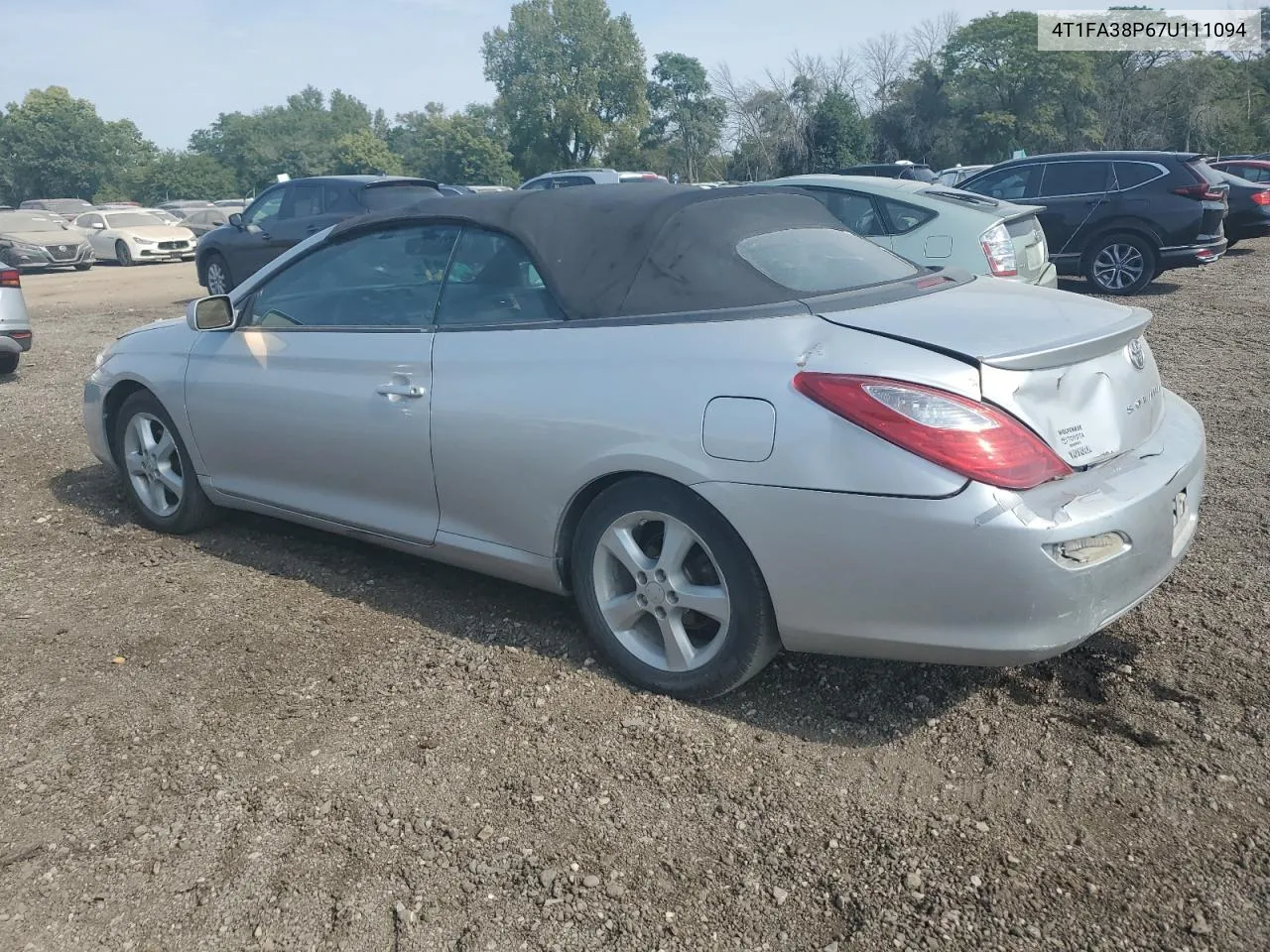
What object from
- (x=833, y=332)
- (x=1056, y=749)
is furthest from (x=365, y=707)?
(x=1056, y=749)

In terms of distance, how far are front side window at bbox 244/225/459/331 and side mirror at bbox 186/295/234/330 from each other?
3.6 inches

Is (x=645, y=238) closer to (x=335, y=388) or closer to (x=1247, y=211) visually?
(x=335, y=388)

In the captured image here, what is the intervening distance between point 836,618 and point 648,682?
712 mm

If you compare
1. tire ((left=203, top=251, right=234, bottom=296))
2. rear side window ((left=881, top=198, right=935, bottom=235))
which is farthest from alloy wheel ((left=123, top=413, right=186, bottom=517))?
tire ((left=203, top=251, right=234, bottom=296))

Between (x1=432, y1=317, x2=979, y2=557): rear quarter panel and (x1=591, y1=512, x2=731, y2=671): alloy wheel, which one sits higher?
(x1=432, y1=317, x2=979, y2=557): rear quarter panel

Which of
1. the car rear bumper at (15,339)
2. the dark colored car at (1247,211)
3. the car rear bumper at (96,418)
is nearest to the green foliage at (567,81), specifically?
the dark colored car at (1247,211)

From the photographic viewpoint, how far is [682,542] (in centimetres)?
326

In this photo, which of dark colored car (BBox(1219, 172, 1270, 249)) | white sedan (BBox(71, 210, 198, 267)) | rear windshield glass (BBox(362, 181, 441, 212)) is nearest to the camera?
rear windshield glass (BBox(362, 181, 441, 212))

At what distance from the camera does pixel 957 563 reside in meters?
2.78

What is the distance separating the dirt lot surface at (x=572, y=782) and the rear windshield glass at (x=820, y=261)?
4.15ft

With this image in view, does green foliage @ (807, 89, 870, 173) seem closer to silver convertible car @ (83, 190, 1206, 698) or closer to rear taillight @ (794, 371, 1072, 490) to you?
silver convertible car @ (83, 190, 1206, 698)

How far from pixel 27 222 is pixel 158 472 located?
78.8 ft

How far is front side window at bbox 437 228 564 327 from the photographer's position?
377 cm

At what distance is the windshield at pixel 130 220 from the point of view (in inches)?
1069
